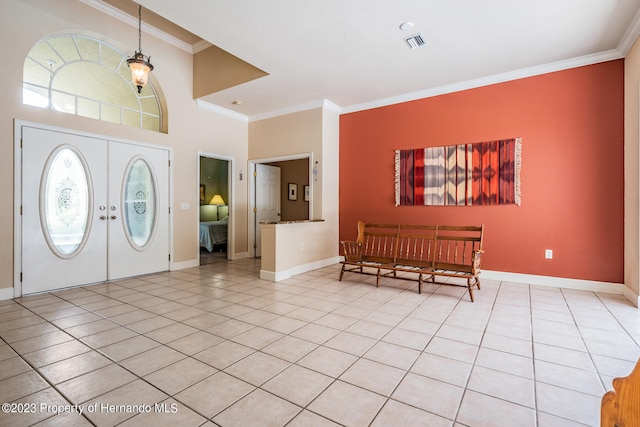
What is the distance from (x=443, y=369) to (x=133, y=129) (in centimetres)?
511

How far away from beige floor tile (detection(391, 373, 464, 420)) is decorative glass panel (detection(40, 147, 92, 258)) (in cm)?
444

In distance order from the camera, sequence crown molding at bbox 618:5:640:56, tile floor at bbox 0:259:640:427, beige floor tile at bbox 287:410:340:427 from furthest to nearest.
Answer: crown molding at bbox 618:5:640:56 → tile floor at bbox 0:259:640:427 → beige floor tile at bbox 287:410:340:427

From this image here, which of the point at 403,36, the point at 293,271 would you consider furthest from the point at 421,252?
the point at 403,36

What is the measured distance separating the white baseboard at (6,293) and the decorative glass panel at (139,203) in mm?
1413

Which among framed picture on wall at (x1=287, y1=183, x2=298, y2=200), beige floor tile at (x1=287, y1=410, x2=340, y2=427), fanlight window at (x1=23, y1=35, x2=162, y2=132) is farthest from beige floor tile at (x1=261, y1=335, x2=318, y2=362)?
framed picture on wall at (x1=287, y1=183, x2=298, y2=200)

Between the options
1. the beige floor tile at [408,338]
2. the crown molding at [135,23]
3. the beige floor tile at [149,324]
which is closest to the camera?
the beige floor tile at [408,338]

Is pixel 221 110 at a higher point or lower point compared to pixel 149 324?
higher

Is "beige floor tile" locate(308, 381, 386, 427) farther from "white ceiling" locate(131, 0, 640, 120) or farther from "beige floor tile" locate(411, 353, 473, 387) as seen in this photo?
"white ceiling" locate(131, 0, 640, 120)

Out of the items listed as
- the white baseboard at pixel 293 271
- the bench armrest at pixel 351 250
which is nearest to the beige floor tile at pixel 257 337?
the white baseboard at pixel 293 271

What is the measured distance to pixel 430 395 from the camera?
5.86 feet

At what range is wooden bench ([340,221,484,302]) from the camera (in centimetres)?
394

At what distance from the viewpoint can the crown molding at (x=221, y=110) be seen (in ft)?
18.6

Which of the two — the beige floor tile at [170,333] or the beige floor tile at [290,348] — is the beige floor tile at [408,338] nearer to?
the beige floor tile at [290,348]

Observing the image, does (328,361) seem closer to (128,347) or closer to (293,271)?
(128,347)
